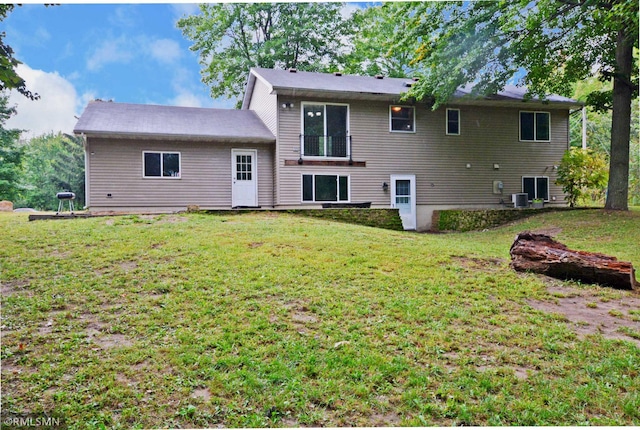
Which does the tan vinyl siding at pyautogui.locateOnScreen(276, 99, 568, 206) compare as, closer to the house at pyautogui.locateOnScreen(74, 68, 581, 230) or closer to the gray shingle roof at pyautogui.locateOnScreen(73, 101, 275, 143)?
the house at pyautogui.locateOnScreen(74, 68, 581, 230)

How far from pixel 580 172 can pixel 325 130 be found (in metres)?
6.88

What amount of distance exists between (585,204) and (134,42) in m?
13.1

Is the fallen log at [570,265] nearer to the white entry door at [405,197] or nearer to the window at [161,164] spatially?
the white entry door at [405,197]

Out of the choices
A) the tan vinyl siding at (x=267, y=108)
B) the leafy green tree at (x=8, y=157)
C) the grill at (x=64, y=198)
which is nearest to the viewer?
the leafy green tree at (x=8, y=157)

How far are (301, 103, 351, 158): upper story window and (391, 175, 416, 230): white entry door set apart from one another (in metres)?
1.62

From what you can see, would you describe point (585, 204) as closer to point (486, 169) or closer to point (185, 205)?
point (486, 169)

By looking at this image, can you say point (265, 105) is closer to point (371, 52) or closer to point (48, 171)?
point (48, 171)

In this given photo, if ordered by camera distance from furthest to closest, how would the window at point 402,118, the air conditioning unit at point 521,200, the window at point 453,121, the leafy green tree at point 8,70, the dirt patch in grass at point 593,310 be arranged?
the air conditioning unit at point 521,200
the window at point 453,121
the window at point 402,118
the dirt patch in grass at point 593,310
the leafy green tree at point 8,70

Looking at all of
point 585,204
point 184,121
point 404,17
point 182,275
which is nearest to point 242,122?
point 184,121

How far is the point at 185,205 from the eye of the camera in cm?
1012

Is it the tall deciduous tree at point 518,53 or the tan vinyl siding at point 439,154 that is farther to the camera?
the tan vinyl siding at point 439,154

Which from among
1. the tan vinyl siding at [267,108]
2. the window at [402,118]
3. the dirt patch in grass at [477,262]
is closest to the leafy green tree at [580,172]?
the window at [402,118]

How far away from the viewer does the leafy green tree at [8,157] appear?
3396mm

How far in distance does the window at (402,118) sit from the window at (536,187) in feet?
12.3
